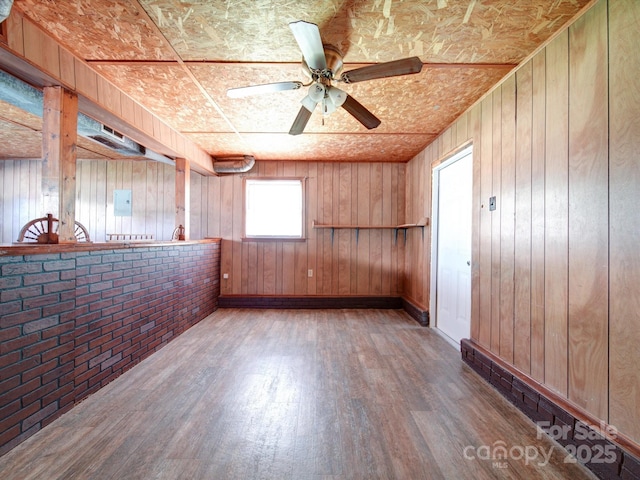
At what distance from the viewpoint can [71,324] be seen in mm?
1729

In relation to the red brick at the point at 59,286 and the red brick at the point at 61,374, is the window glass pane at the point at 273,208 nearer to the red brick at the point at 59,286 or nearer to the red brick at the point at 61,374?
the red brick at the point at 59,286

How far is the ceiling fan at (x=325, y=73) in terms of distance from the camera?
142 centimetres

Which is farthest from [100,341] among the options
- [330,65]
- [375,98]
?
[375,98]

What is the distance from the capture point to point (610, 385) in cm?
125

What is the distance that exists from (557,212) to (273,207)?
3.56 meters

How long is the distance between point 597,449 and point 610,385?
314 mm

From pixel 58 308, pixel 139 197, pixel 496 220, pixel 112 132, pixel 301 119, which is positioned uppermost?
pixel 112 132

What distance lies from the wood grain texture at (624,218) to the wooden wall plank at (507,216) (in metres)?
0.66

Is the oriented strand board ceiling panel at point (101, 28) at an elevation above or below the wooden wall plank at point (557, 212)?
above

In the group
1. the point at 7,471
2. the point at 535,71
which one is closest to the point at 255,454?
the point at 7,471

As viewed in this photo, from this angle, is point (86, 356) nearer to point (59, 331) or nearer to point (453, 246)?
point (59, 331)

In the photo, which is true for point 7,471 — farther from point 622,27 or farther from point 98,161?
point 98,161

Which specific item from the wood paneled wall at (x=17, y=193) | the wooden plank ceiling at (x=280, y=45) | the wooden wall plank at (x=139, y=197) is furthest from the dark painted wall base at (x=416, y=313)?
the wood paneled wall at (x=17, y=193)

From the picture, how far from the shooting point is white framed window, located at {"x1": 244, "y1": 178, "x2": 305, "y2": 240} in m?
4.30
